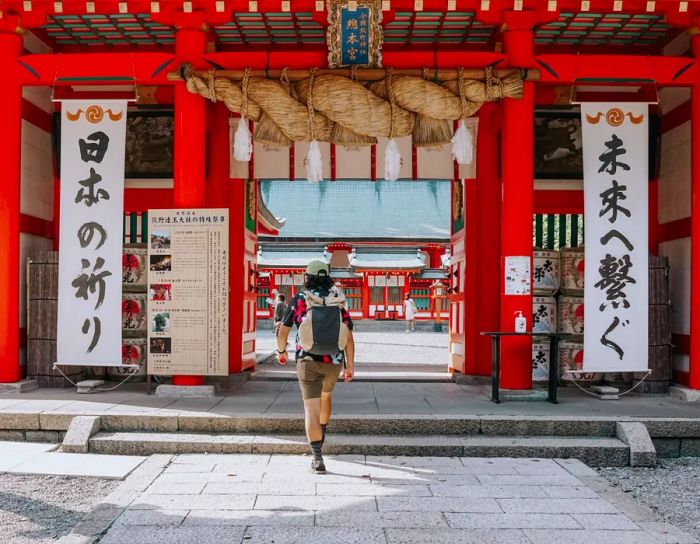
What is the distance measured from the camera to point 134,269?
843 centimetres

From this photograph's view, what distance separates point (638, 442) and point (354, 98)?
4.62 meters

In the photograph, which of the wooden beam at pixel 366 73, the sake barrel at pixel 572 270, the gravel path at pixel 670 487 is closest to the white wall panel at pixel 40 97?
the wooden beam at pixel 366 73

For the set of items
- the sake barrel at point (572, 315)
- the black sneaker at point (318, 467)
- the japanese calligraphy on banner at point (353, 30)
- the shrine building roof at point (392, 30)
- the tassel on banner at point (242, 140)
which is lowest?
the black sneaker at point (318, 467)

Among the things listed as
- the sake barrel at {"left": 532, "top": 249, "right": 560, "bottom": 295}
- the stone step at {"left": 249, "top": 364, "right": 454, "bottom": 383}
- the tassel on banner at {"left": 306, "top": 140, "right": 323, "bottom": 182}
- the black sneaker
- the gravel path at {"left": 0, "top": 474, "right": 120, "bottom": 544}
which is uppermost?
the tassel on banner at {"left": 306, "top": 140, "right": 323, "bottom": 182}

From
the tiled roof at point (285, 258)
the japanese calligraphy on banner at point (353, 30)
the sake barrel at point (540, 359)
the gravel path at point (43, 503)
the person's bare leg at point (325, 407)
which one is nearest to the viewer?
the gravel path at point (43, 503)

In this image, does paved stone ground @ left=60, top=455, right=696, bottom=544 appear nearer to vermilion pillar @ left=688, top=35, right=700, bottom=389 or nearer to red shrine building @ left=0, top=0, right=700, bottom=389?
red shrine building @ left=0, top=0, right=700, bottom=389

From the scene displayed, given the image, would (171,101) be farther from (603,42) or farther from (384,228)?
(384,228)

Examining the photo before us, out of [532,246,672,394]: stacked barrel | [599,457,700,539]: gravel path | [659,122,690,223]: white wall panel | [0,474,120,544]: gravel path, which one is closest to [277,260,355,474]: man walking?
[0,474,120,544]: gravel path

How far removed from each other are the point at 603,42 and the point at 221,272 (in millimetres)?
5922

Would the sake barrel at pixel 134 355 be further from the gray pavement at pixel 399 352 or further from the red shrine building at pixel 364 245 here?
the red shrine building at pixel 364 245

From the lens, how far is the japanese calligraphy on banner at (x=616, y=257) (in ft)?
24.6

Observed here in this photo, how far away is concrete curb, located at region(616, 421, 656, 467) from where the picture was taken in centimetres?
583

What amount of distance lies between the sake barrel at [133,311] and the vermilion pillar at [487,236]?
4.60 meters

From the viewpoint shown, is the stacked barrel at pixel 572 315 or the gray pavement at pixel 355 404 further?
the stacked barrel at pixel 572 315
